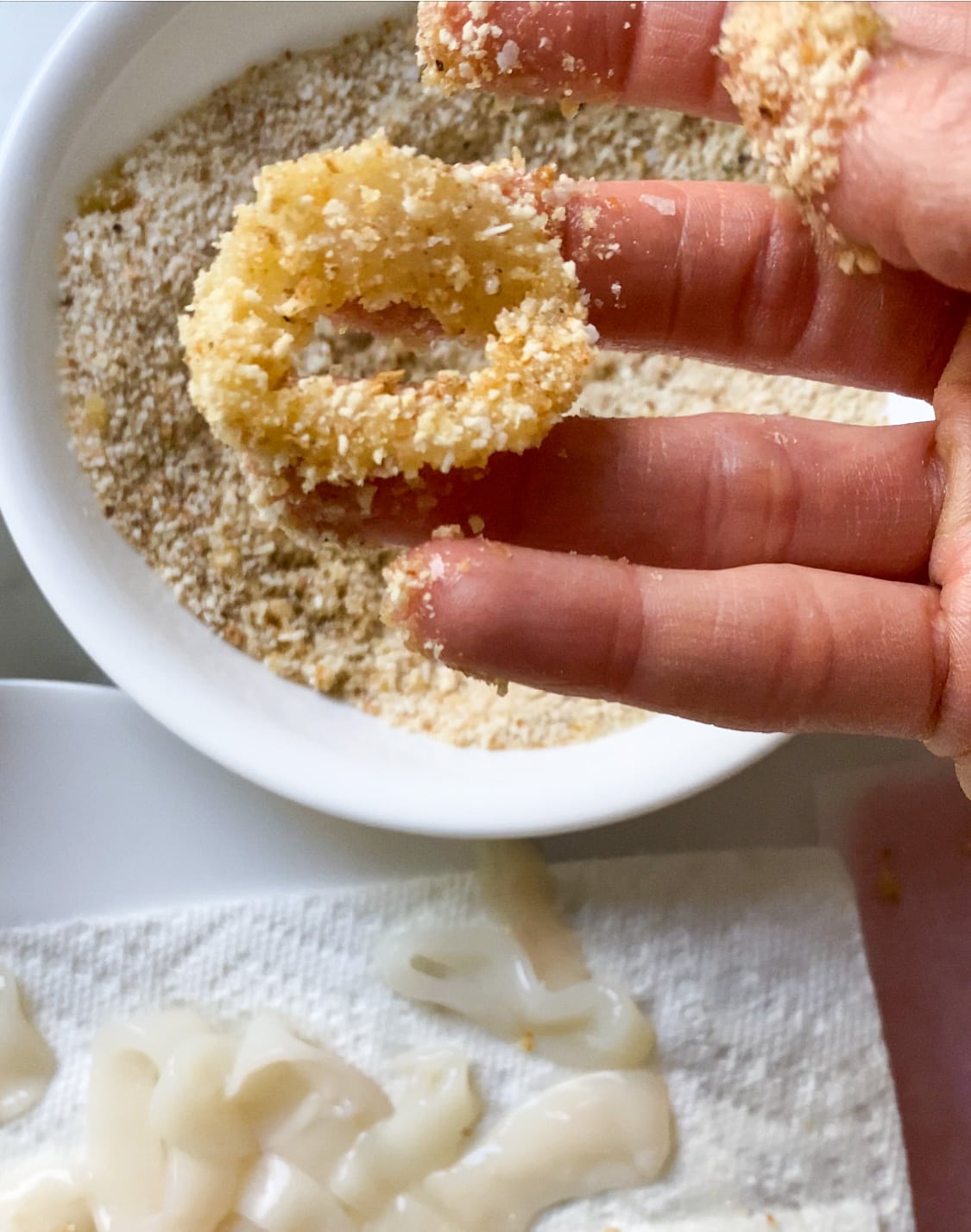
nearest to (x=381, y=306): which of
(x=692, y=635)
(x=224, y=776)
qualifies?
(x=692, y=635)

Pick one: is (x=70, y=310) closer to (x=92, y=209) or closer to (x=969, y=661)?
(x=92, y=209)

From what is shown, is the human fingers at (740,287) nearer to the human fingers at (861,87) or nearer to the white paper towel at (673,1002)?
the human fingers at (861,87)

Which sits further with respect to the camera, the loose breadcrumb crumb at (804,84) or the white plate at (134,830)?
the white plate at (134,830)

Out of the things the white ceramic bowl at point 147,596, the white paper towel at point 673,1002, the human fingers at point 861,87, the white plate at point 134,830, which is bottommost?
the white paper towel at point 673,1002

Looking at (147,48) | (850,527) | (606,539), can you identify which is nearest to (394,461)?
(606,539)

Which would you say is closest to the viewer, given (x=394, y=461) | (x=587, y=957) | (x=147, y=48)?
(x=394, y=461)

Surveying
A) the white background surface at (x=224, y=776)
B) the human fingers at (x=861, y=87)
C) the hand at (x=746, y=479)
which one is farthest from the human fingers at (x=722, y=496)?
the white background surface at (x=224, y=776)

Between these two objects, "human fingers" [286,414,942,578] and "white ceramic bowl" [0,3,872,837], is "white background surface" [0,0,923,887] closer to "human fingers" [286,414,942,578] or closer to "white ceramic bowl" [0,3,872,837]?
"white ceramic bowl" [0,3,872,837]

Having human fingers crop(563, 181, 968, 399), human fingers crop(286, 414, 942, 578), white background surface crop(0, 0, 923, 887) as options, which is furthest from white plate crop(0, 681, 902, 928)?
human fingers crop(563, 181, 968, 399)
